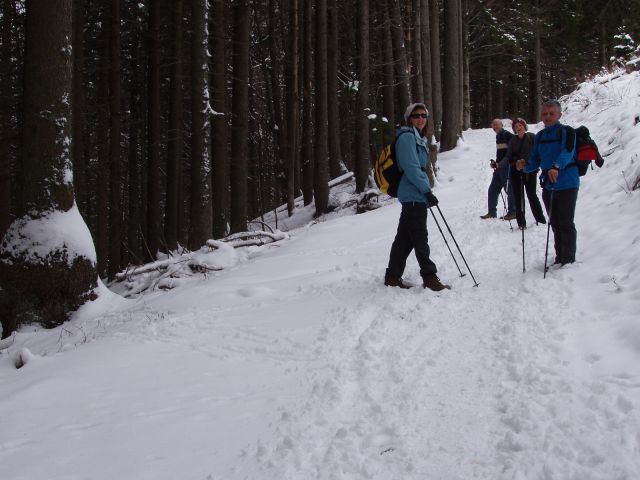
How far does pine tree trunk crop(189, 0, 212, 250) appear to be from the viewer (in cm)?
1080

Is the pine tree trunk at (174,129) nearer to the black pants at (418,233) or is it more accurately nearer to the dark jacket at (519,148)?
the dark jacket at (519,148)

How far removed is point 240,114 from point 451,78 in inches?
351

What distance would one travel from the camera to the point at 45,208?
21.4 feet

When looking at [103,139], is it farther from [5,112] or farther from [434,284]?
[434,284]

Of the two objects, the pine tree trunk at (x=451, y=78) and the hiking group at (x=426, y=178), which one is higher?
the pine tree trunk at (x=451, y=78)

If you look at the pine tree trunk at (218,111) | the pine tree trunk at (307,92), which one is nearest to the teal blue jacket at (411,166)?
the pine tree trunk at (218,111)

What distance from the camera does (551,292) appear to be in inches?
207

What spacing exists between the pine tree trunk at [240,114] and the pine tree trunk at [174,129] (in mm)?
1502

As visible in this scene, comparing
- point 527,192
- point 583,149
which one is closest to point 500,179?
point 527,192

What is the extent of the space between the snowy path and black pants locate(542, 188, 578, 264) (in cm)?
18

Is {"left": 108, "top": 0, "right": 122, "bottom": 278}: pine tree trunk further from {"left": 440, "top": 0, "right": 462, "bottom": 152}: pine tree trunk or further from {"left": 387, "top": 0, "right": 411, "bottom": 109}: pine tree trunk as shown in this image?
{"left": 440, "top": 0, "right": 462, "bottom": 152}: pine tree trunk

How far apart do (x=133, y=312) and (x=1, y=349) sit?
1.44 m

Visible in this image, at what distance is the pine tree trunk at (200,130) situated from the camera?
10.8 meters

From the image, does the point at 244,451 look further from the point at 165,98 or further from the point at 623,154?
the point at 165,98
